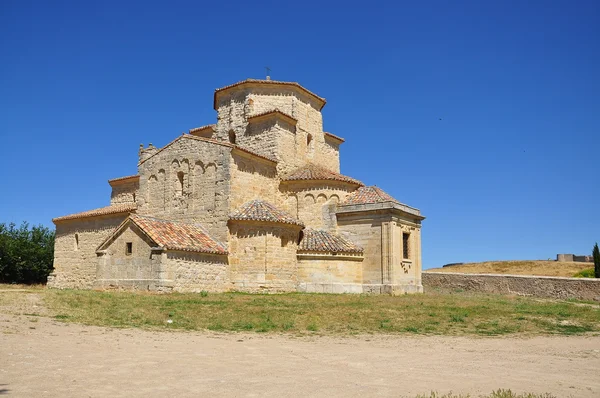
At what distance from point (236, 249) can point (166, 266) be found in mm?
3722

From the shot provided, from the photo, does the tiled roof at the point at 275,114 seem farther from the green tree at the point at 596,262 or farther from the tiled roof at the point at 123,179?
the green tree at the point at 596,262

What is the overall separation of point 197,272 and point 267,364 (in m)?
13.4

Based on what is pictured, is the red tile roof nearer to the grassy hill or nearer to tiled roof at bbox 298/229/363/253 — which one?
tiled roof at bbox 298/229/363/253

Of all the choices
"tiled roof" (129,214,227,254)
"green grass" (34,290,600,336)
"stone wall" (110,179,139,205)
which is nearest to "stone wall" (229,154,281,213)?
"tiled roof" (129,214,227,254)

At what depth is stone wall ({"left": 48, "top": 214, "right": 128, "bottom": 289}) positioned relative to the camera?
1126 inches

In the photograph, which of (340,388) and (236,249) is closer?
(340,388)

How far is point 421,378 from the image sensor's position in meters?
7.66

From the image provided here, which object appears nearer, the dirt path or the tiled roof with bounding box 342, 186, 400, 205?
the dirt path

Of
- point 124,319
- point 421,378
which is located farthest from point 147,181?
point 421,378

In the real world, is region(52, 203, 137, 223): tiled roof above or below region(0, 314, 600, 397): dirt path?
above

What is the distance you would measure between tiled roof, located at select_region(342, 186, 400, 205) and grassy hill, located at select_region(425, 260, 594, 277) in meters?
25.0

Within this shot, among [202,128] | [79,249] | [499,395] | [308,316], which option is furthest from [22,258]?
[499,395]

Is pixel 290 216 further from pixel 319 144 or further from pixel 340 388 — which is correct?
pixel 340 388

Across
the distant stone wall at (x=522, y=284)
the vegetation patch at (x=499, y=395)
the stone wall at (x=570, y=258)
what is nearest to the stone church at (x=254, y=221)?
the distant stone wall at (x=522, y=284)
